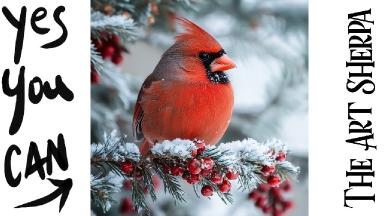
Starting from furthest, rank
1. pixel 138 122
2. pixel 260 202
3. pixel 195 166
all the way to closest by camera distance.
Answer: pixel 260 202, pixel 138 122, pixel 195 166

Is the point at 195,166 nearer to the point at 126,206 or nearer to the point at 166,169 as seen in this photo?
the point at 166,169

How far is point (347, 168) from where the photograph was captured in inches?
38.5

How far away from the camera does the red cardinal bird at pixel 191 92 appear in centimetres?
91

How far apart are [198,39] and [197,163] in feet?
0.60

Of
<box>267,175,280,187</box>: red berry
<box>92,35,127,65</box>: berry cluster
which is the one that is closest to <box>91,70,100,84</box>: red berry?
<box>92,35,127,65</box>: berry cluster

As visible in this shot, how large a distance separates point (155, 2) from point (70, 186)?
0.38 metres

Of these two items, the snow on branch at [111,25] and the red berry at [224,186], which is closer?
the red berry at [224,186]

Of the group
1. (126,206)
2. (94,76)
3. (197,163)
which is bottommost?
(126,206)

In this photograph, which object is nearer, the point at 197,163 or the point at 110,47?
the point at 197,163

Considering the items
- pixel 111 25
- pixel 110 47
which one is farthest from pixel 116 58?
pixel 111 25

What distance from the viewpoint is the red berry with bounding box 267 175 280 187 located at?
86 centimetres

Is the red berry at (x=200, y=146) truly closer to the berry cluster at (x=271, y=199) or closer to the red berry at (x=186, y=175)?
the red berry at (x=186, y=175)

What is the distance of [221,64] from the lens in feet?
2.93

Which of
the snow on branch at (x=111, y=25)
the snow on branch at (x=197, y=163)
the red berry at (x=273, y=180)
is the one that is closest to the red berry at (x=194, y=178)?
the snow on branch at (x=197, y=163)
